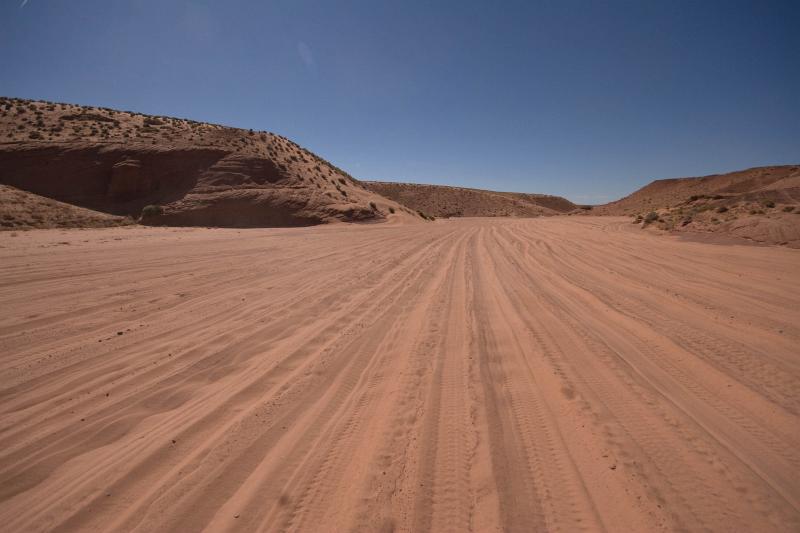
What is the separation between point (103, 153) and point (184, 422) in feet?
115

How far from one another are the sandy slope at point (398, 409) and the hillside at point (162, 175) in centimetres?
→ 1976

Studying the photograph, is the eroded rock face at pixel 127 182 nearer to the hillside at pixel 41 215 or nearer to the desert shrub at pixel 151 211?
the desert shrub at pixel 151 211

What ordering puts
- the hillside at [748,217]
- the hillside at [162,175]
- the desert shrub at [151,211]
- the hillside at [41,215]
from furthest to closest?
the hillside at [162,175] → the desert shrub at [151,211] → the hillside at [41,215] → the hillside at [748,217]

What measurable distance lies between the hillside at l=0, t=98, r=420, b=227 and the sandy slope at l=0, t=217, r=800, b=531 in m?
19.8

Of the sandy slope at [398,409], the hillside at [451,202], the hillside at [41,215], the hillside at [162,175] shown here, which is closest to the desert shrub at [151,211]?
the hillside at [162,175]

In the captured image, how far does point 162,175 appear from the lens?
27.9 metres

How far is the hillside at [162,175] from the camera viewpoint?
25234 mm

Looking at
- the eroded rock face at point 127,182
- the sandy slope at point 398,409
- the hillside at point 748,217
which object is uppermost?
the eroded rock face at point 127,182

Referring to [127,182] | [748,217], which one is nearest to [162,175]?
[127,182]

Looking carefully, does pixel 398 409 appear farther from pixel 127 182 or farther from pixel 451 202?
pixel 451 202

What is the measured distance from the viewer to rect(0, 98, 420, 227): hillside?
25.2m

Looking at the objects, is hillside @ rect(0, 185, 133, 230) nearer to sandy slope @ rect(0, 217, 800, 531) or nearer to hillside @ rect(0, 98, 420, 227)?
hillside @ rect(0, 98, 420, 227)

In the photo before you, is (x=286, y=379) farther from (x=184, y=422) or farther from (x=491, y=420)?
(x=491, y=420)

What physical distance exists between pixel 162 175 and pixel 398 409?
106ft
